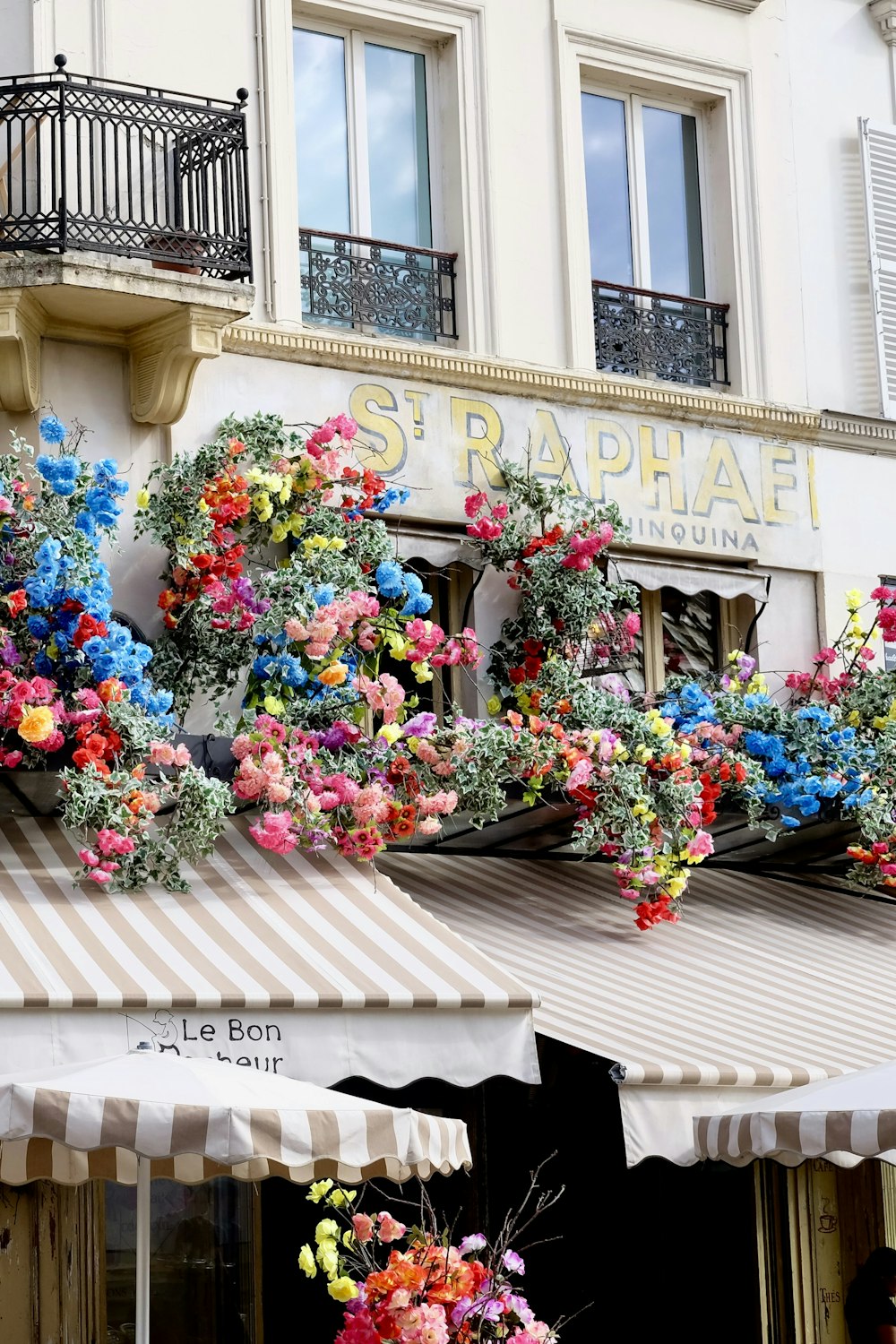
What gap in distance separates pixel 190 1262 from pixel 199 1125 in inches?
155

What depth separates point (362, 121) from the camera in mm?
12453

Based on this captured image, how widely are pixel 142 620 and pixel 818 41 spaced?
22.0ft

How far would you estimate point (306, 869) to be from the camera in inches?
399

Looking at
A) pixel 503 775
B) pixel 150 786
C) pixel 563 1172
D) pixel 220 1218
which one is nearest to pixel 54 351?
pixel 150 786

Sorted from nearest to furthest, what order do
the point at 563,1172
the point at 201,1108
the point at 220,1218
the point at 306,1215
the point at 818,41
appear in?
the point at 201,1108
the point at 220,1218
the point at 306,1215
the point at 563,1172
the point at 818,41

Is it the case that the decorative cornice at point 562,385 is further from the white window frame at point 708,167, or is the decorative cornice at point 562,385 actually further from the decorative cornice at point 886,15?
the decorative cornice at point 886,15

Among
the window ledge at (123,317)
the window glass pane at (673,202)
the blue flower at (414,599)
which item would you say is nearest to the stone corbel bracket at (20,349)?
the window ledge at (123,317)

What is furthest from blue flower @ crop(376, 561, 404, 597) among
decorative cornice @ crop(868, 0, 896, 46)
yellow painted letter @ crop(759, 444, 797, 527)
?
decorative cornice @ crop(868, 0, 896, 46)

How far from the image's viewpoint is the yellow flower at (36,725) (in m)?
9.41

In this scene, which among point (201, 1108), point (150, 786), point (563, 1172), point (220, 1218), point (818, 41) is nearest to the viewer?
point (201, 1108)

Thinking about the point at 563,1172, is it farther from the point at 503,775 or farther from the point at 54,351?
the point at 54,351

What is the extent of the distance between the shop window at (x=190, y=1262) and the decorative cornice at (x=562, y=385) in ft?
14.8

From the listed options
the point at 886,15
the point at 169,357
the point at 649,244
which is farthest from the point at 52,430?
the point at 886,15

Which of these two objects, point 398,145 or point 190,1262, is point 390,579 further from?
point 190,1262
